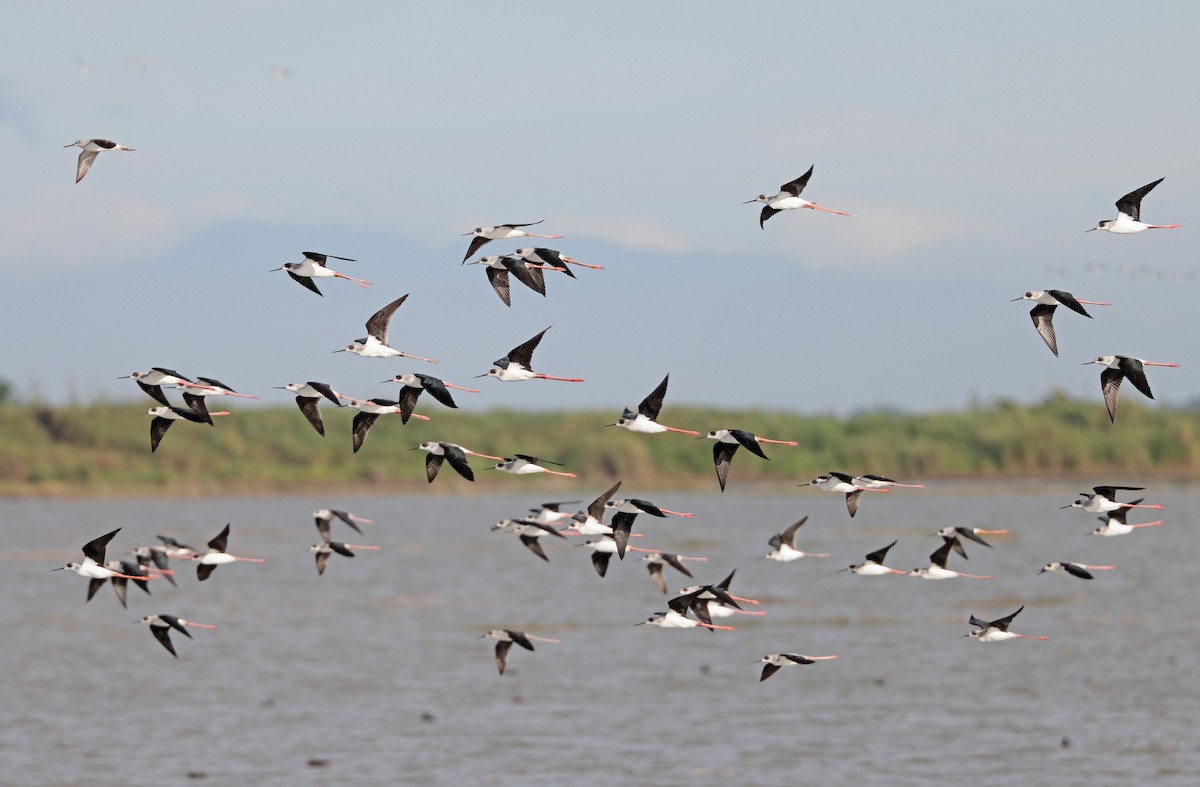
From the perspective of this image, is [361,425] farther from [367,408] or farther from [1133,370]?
[1133,370]

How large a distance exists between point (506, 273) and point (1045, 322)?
14.4ft

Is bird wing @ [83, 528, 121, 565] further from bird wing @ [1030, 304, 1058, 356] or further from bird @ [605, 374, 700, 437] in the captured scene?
bird wing @ [1030, 304, 1058, 356]

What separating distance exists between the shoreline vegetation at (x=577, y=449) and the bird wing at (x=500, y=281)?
45.1 m

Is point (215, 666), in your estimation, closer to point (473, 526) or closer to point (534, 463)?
point (534, 463)

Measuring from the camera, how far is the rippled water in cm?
2111

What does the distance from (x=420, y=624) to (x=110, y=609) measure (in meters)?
8.52

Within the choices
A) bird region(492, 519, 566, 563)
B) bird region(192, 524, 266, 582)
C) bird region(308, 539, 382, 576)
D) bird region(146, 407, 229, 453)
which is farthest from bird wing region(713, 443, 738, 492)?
bird region(192, 524, 266, 582)

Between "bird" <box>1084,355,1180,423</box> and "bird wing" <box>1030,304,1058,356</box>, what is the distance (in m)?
0.35

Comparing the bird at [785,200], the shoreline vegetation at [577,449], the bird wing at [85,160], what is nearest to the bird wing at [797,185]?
the bird at [785,200]

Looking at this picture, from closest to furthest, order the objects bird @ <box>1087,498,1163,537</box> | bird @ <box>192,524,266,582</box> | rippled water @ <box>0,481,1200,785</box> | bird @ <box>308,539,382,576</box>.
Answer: bird @ <box>1087,498,1163,537</box>
bird @ <box>308,539,382,576</box>
bird @ <box>192,524,266,582</box>
rippled water @ <box>0,481,1200,785</box>

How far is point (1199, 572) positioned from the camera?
134 ft

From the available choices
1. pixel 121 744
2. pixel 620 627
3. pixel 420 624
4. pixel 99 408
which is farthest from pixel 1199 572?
pixel 99 408

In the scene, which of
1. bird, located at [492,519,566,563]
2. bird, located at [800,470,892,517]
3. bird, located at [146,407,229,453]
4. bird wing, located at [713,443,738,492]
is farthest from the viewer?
bird, located at [492,519,566,563]

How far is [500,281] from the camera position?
13812mm
